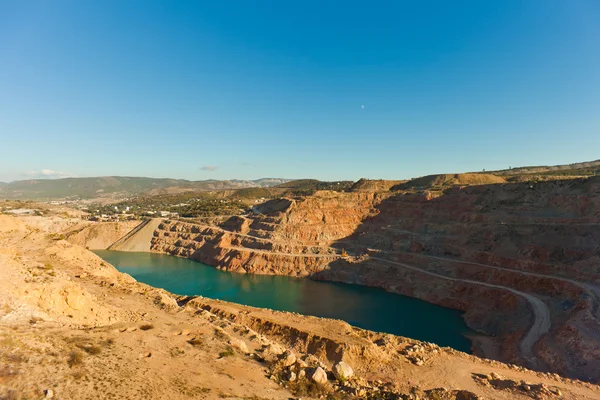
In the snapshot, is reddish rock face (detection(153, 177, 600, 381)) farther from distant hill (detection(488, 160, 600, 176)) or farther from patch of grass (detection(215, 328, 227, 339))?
distant hill (detection(488, 160, 600, 176))

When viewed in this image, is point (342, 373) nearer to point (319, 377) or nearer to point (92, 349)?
point (319, 377)

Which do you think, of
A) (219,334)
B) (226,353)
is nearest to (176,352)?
(226,353)

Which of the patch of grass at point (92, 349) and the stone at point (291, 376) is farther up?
the patch of grass at point (92, 349)

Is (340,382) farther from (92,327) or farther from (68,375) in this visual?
(92,327)

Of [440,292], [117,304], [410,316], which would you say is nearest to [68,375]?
[117,304]

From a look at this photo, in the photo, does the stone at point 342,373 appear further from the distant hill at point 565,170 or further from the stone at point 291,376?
the distant hill at point 565,170

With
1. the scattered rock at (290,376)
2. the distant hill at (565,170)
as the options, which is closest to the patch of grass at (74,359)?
the scattered rock at (290,376)
